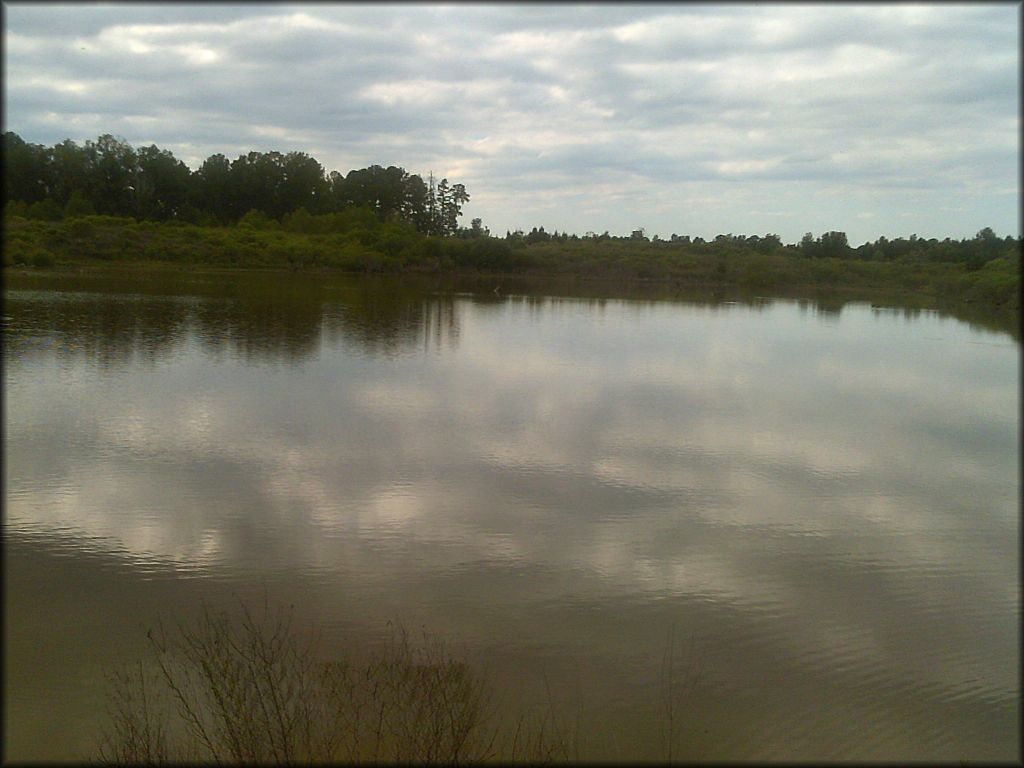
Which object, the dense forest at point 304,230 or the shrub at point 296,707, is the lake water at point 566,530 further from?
the dense forest at point 304,230

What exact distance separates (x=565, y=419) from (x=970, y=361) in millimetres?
9248

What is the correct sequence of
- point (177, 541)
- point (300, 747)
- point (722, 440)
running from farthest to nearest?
point (722, 440)
point (177, 541)
point (300, 747)

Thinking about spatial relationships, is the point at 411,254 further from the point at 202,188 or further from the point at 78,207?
the point at 78,207

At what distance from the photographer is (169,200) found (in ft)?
145

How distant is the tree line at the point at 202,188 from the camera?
32688 mm

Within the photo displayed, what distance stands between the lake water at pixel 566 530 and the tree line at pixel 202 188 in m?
15.3

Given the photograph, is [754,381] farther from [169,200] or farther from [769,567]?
[169,200]

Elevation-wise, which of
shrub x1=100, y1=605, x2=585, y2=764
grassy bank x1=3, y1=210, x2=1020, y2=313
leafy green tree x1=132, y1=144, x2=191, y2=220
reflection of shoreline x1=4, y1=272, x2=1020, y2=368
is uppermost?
leafy green tree x1=132, y1=144, x2=191, y2=220

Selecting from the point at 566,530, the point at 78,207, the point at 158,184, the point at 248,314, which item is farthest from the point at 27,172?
the point at 566,530

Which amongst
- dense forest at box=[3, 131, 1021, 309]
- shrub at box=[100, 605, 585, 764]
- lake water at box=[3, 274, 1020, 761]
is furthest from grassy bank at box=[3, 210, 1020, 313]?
shrub at box=[100, 605, 585, 764]

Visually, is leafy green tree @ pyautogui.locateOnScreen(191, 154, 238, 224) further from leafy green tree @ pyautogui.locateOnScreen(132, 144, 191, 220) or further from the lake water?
the lake water

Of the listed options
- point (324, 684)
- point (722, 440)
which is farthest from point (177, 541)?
point (722, 440)

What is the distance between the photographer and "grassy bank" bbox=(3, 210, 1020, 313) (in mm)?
34094

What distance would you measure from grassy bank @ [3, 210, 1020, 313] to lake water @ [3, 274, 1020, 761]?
1550 cm
